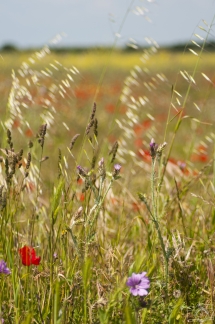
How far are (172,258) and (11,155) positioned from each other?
47cm

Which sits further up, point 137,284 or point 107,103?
point 137,284

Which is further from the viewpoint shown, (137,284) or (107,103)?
(107,103)

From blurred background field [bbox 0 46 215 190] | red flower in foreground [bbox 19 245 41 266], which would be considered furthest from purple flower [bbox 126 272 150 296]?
blurred background field [bbox 0 46 215 190]

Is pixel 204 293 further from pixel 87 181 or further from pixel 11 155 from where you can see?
pixel 11 155

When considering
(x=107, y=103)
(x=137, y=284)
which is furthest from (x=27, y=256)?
(x=107, y=103)

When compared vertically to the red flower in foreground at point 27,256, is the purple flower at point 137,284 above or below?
above

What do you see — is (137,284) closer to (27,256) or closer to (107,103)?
(27,256)

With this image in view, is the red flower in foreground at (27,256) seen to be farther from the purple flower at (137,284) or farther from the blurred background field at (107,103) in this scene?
the blurred background field at (107,103)

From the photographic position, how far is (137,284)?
123 cm

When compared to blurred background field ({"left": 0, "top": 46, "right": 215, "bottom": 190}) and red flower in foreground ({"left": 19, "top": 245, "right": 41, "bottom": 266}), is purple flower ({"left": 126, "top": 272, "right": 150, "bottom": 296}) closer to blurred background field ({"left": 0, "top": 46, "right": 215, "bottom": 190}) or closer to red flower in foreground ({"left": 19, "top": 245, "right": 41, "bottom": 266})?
red flower in foreground ({"left": 19, "top": 245, "right": 41, "bottom": 266})

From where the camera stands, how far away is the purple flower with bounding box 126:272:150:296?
1205 millimetres

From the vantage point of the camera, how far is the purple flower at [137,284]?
1205mm

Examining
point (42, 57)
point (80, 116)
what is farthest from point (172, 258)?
point (80, 116)

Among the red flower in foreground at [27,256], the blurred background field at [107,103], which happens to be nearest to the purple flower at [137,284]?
the red flower in foreground at [27,256]
